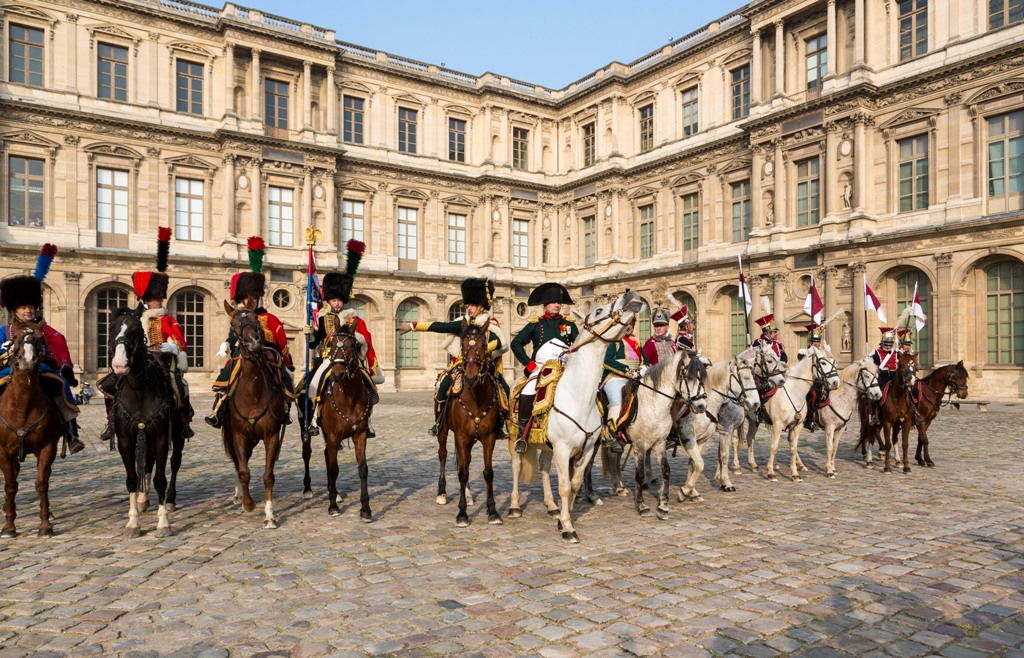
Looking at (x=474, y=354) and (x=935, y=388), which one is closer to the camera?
(x=474, y=354)

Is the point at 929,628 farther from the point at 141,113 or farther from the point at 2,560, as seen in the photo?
the point at 141,113

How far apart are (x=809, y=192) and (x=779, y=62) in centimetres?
574

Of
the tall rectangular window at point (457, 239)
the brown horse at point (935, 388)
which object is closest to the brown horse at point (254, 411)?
the brown horse at point (935, 388)

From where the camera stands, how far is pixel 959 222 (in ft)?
77.6

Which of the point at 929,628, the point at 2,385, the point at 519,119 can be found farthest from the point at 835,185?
the point at 2,385

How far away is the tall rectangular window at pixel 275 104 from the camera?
107 ft

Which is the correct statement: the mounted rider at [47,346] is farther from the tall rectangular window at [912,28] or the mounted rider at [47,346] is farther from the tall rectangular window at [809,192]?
the tall rectangular window at [912,28]

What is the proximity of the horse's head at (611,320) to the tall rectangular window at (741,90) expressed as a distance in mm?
27867

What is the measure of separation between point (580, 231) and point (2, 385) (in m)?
34.7

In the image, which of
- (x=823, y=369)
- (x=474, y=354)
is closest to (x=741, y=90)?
(x=823, y=369)

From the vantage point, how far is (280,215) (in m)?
32.7

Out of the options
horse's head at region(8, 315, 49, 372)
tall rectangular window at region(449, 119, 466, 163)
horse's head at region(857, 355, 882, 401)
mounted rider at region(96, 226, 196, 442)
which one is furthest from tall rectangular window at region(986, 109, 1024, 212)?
horse's head at region(8, 315, 49, 372)

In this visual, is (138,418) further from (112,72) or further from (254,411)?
(112,72)

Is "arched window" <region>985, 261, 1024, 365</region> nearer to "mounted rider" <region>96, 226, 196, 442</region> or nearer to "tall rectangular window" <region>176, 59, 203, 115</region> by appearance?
"mounted rider" <region>96, 226, 196, 442</region>
